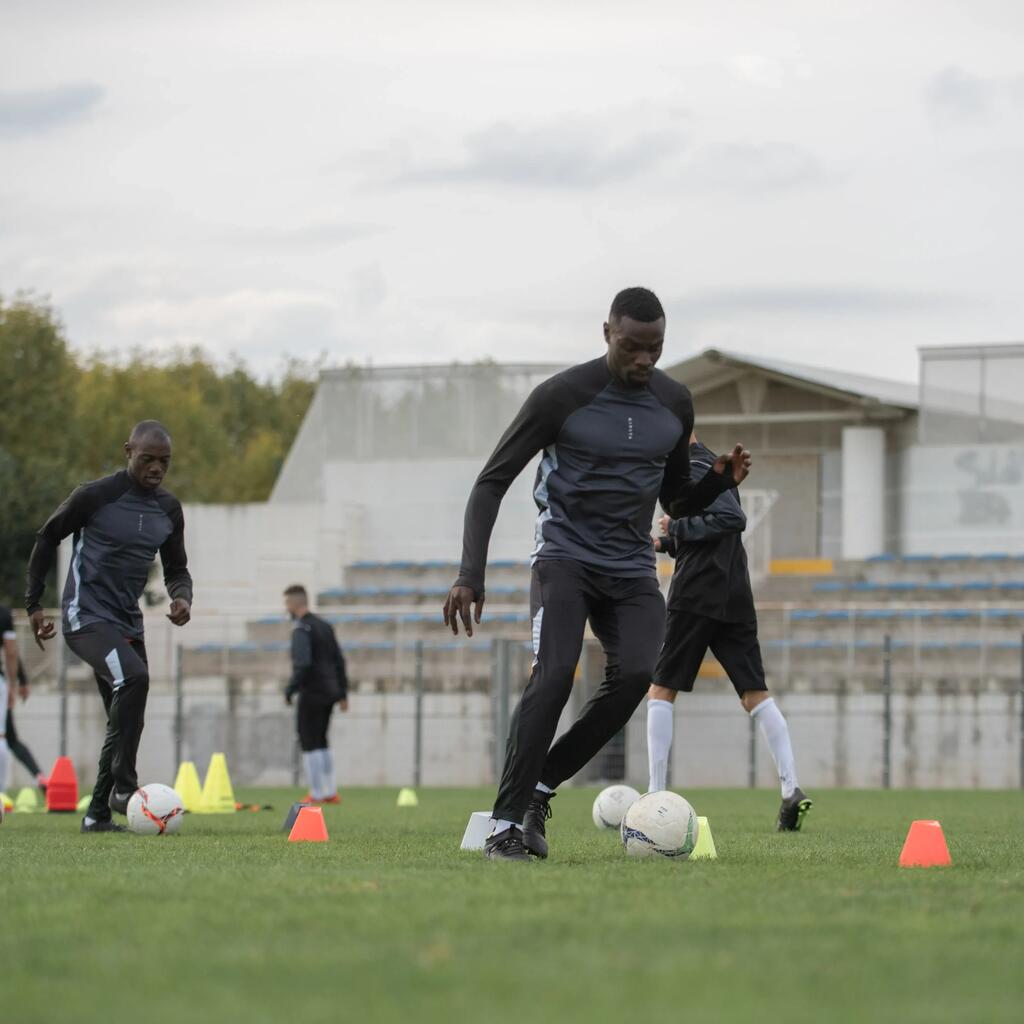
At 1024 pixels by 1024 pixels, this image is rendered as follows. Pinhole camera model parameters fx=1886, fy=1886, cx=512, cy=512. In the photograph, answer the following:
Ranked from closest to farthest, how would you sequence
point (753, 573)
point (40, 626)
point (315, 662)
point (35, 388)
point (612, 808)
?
point (40, 626), point (612, 808), point (315, 662), point (753, 573), point (35, 388)

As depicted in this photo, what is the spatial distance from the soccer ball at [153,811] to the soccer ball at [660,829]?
3790 mm

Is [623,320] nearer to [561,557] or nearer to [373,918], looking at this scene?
[561,557]

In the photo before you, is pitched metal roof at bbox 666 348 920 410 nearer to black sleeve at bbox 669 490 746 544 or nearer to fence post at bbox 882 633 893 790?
fence post at bbox 882 633 893 790

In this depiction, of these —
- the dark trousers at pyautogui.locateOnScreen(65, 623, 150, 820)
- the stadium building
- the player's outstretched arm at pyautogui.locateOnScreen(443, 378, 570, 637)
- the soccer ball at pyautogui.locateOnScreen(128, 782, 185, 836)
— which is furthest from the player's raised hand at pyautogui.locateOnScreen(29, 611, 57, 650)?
the stadium building

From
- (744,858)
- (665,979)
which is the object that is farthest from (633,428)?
(665,979)

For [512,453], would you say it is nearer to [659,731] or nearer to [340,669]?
[659,731]

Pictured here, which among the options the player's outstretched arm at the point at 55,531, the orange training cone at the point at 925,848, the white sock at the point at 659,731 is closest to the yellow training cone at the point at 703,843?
the orange training cone at the point at 925,848

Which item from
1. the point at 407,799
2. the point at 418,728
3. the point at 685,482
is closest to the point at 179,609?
the point at 685,482

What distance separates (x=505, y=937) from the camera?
480 centimetres

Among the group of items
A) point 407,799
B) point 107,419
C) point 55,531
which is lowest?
point 407,799

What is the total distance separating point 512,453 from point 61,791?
9.13 meters

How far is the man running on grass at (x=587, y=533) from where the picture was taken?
7457 millimetres

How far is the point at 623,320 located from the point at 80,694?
2251 cm

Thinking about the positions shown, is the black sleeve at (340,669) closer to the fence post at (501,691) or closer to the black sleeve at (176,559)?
the fence post at (501,691)
